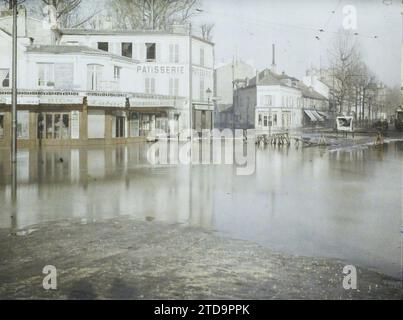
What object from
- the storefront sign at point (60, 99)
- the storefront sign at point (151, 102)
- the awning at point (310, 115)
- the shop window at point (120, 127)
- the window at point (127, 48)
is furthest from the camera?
the awning at point (310, 115)

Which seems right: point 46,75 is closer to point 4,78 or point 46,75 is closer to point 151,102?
point 4,78

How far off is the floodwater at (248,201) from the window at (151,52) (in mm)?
26880

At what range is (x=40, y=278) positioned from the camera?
6328 millimetres

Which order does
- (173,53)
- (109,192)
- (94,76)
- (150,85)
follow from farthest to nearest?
(150,85) < (173,53) < (94,76) < (109,192)

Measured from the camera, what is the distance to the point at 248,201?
40.8 ft

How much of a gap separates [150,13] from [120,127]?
17461 mm

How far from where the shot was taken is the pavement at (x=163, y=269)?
5.80 metres

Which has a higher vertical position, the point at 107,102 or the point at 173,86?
the point at 173,86

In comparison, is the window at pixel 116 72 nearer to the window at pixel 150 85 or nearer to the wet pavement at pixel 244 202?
the window at pixel 150 85

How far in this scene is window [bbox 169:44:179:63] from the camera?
4703 cm

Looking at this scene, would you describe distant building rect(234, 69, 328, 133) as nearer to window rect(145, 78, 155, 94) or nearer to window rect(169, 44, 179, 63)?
window rect(169, 44, 179, 63)

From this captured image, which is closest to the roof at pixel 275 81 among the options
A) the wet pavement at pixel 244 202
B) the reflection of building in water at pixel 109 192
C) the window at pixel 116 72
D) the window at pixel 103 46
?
the window at pixel 103 46

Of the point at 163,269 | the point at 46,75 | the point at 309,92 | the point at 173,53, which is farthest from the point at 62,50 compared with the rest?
the point at 309,92

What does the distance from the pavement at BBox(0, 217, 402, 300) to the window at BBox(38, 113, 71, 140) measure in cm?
2652
